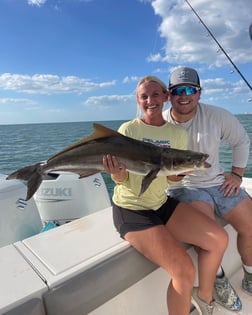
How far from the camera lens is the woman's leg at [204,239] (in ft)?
6.48

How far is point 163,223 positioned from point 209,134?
3.15 ft

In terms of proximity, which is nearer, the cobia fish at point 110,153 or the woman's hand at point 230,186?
the cobia fish at point 110,153

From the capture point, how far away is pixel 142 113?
7.76ft

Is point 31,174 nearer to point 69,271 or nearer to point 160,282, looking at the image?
point 69,271

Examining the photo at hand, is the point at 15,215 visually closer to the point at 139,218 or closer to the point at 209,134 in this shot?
the point at 139,218

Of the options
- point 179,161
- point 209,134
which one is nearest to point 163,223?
point 179,161

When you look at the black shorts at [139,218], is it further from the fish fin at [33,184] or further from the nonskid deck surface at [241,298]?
the nonskid deck surface at [241,298]

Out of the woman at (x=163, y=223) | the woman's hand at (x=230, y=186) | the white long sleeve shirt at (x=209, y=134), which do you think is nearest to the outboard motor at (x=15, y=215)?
the woman at (x=163, y=223)

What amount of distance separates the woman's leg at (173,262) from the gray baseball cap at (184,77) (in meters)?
1.29

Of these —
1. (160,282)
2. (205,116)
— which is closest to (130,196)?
(160,282)

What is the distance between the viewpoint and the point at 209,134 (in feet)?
8.38

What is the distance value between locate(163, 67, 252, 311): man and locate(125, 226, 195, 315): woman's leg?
0.65 metres

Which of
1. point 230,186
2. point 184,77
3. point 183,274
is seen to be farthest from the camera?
point 230,186

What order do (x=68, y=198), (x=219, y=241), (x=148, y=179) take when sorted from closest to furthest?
(x=148, y=179)
(x=219, y=241)
(x=68, y=198)
